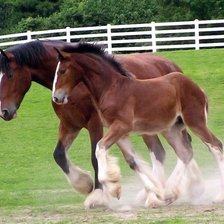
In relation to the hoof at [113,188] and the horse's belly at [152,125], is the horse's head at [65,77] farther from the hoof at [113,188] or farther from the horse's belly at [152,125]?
the hoof at [113,188]

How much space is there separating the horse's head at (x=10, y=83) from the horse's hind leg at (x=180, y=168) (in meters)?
2.04

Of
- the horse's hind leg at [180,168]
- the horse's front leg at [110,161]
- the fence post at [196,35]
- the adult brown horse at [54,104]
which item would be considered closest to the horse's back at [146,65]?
the horse's hind leg at [180,168]

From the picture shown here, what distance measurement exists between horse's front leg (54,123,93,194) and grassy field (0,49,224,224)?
0.30m

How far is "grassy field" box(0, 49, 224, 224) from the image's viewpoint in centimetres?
1037

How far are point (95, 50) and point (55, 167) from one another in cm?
671

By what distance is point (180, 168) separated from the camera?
40.6ft

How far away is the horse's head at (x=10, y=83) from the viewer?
1206 centimetres

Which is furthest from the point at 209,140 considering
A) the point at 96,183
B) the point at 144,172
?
the point at 96,183

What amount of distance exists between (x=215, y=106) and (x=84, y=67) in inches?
533

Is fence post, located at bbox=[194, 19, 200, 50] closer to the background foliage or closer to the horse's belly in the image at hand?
the background foliage

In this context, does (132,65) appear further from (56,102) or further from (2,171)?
(2,171)

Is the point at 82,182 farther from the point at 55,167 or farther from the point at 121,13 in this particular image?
the point at 121,13

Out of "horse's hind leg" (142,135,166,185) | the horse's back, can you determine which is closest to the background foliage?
the horse's back

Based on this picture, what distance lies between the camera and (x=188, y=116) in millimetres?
11867
